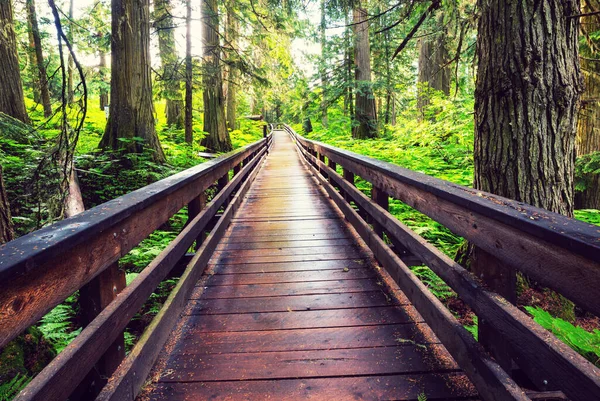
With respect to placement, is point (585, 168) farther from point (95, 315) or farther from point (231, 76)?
point (231, 76)

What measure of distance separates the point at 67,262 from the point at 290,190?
265 inches

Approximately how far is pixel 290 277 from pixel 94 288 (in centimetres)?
194

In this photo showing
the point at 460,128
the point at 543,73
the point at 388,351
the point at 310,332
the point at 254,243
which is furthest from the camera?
the point at 460,128

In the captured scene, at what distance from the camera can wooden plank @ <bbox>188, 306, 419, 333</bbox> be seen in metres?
2.46

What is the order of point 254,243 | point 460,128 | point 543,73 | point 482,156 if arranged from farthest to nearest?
point 460,128 → point 254,243 → point 482,156 → point 543,73

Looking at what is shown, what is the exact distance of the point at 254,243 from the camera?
4344 millimetres

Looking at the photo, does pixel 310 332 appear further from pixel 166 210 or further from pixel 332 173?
pixel 332 173

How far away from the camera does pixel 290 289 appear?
3045mm

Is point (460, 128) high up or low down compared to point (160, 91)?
down

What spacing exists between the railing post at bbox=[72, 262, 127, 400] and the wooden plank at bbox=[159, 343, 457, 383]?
1.37 ft

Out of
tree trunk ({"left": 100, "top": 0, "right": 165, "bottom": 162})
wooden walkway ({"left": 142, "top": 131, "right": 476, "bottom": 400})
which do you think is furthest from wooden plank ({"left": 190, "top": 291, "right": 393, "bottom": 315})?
tree trunk ({"left": 100, "top": 0, "right": 165, "bottom": 162})

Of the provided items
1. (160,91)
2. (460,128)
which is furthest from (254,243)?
(160,91)

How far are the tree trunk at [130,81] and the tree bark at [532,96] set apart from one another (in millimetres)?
6607

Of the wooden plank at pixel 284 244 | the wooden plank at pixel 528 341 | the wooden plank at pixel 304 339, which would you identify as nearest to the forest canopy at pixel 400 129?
the wooden plank at pixel 528 341
